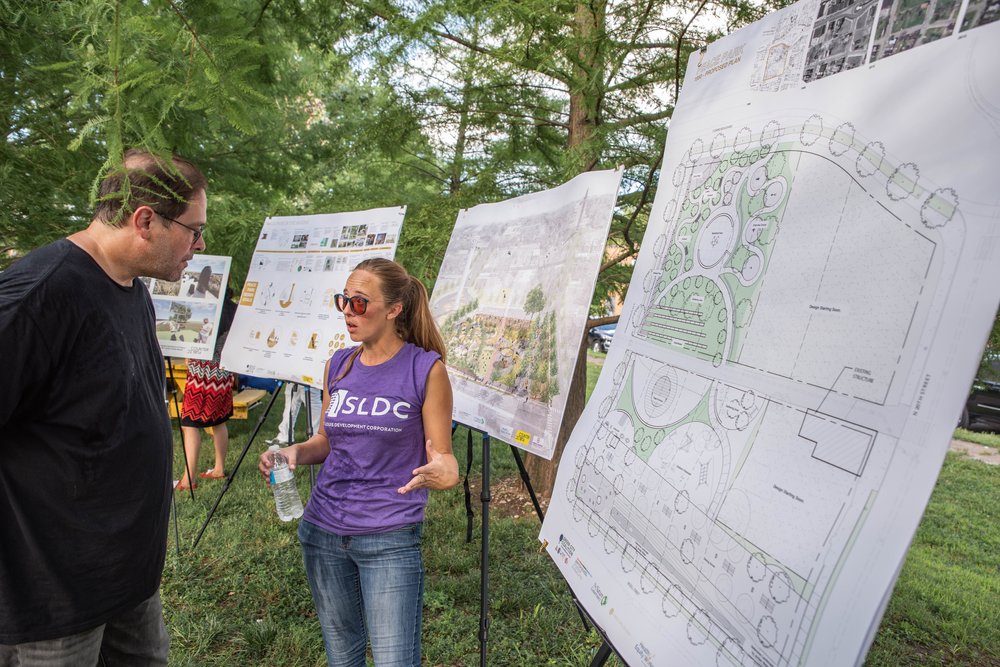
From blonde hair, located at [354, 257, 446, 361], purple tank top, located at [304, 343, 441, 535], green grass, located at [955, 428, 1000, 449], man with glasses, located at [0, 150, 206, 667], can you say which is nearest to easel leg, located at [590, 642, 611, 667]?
purple tank top, located at [304, 343, 441, 535]

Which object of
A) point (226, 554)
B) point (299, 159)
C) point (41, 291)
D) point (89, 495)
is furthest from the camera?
point (299, 159)

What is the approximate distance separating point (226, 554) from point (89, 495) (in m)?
2.51

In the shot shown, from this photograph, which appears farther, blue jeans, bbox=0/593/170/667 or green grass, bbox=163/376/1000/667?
green grass, bbox=163/376/1000/667

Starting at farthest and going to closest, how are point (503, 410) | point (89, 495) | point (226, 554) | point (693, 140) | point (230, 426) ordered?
point (230, 426), point (226, 554), point (503, 410), point (693, 140), point (89, 495)

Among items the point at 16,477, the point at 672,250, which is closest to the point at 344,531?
the point at 16,477

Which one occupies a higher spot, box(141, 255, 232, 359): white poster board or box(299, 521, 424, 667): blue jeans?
box(141, 255, 232, 359): white poster board

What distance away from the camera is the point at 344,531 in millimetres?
1808

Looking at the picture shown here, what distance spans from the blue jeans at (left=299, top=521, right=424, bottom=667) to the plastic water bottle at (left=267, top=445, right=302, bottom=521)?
0.18 metres

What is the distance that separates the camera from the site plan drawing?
2.06 meters

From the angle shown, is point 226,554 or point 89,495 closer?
point 89,495

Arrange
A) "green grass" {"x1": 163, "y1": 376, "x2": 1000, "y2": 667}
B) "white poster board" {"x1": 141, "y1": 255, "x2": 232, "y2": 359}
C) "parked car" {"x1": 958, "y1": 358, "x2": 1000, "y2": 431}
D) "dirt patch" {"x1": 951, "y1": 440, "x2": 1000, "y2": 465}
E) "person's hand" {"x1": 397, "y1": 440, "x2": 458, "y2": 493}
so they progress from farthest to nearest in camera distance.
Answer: "parked car" {"x1": 958, "y1": 358, "x2": 1000, "y2": 431}, "dirt patch" {"x1": 951, "y1": 440, "x2": 1000, "y2": 465}, "white poster board" {"x1": 141, "y1": 255, "x2": 232, "y2": 359}, "green grass" {"x1": 163, "y1": 376, "x2": 1000, "y2": 667}, "person's hand" {"x1": 397, "y1": 440, "x2": 458, "y2": 493}

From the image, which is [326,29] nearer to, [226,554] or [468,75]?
[468,75]

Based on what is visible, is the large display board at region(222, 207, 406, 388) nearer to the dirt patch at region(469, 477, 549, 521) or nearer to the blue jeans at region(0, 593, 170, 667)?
the blue jeans at region(0, 593, 170, 667)

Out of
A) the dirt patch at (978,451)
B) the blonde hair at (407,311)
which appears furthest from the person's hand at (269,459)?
the dirt patch at (978,451)
